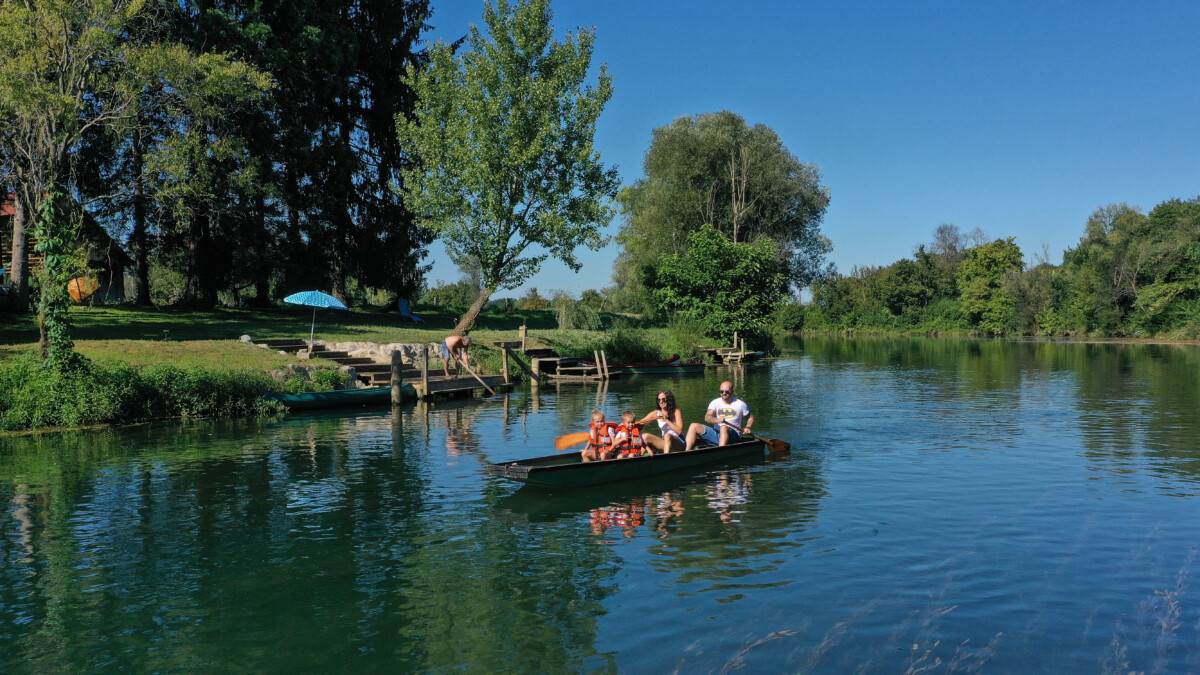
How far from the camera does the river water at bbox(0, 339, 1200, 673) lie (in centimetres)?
838

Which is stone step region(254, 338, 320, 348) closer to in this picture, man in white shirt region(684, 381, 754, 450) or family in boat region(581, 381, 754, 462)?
family in boat region(581, 381, 754, 462)

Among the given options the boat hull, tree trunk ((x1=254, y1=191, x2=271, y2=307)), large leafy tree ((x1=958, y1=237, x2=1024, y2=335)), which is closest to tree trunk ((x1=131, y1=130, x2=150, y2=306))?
tree trunk ((x1=254, y1=191, x2=271, y2=307))

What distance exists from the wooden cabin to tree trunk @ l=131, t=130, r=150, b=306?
120 cm

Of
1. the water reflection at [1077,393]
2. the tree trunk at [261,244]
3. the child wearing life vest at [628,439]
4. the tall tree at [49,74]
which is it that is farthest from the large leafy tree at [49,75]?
the water reflection at [1077,393]

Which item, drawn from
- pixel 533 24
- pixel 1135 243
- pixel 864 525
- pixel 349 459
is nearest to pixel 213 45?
pixel 533 24

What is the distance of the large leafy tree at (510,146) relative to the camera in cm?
3700

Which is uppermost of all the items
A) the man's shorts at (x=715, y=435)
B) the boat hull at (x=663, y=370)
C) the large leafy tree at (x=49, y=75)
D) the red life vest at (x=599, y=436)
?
the large leafy tree at (x=49, y=75)

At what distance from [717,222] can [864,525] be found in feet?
182

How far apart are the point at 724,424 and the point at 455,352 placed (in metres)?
17.0

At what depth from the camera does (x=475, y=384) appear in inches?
1257

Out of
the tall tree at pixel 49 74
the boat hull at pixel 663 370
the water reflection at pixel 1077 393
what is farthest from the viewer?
the boat hull at pixel 663 370

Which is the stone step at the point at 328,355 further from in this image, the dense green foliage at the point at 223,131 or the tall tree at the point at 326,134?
the tall tree at the point at 326,134

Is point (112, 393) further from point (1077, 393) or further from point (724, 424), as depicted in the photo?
point (1077, 393)

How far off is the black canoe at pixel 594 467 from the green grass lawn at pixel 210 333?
1457cm
